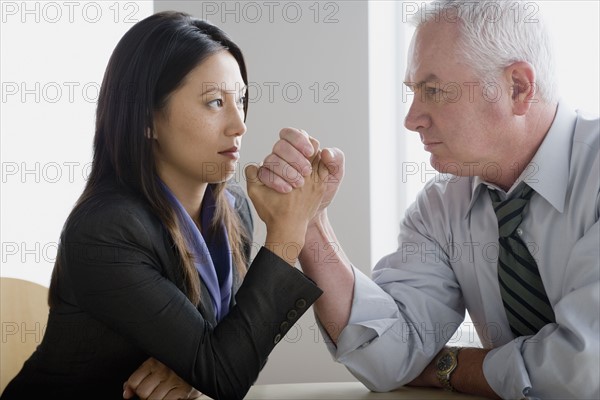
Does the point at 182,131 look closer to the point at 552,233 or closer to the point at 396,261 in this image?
the point at 396,261

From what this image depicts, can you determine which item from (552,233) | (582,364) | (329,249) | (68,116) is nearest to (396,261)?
(329,249)

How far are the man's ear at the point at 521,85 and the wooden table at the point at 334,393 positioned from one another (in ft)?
1.81

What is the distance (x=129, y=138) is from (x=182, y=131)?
0.11m

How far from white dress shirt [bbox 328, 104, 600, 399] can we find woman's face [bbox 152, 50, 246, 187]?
36cm

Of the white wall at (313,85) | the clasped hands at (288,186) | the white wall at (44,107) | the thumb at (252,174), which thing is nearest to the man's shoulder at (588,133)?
the clasped hands at (288,186)

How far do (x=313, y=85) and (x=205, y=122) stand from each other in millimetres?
1308

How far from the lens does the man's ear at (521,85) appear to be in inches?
60.0

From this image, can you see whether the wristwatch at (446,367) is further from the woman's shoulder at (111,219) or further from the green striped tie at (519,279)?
the woman's shoulder at (111,219)

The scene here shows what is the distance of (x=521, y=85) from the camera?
5.03 ft

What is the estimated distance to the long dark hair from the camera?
4.99 ft

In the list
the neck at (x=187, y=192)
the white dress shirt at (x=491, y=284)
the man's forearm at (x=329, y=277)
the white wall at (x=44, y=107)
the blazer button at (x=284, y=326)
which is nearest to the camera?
the white dress shirt at (x=491, y=284)

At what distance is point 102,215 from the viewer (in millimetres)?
1430

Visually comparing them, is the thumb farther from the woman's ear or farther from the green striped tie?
the green striped tie

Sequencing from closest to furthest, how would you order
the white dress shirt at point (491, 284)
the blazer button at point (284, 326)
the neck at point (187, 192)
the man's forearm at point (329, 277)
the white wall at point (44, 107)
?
the white dress shirt at point (491, 284) < the blazer button at point (284, 326) < the man's forearm at point (329, 277) < the neck at point (187, 192) < the white wall at point (44, 107)
